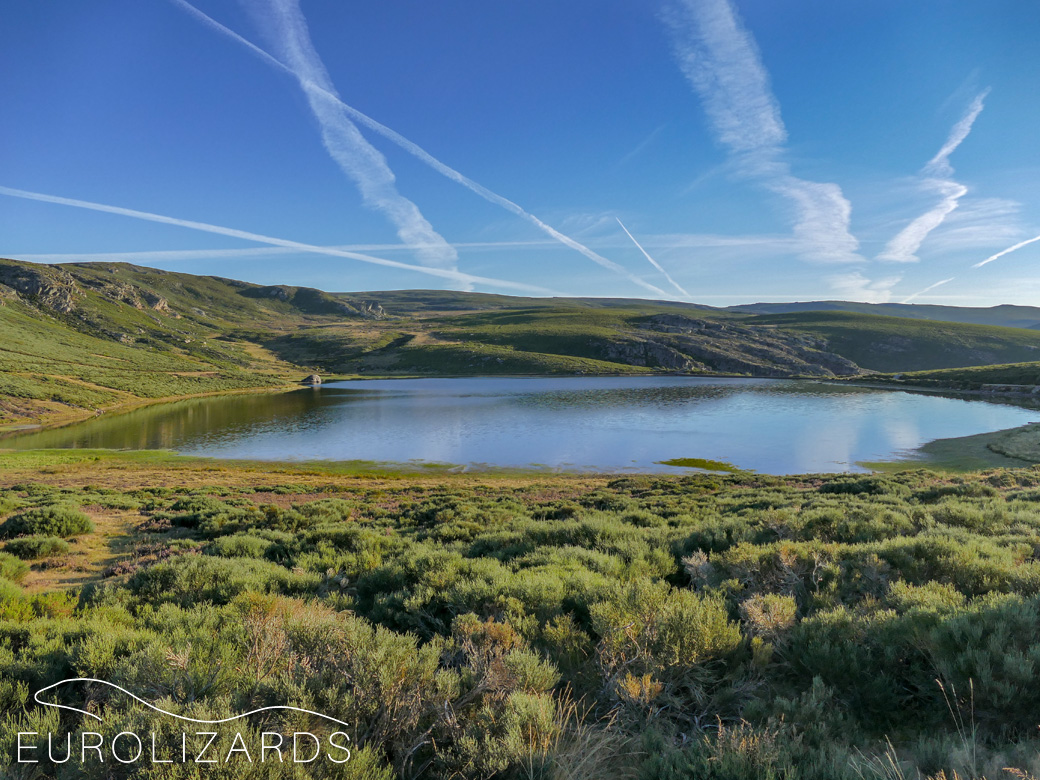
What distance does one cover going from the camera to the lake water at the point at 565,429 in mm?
34844

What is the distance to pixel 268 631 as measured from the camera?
4.08m

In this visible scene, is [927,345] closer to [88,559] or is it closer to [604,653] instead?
[604,653]

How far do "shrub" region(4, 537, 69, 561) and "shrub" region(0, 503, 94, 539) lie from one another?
126 centimetres

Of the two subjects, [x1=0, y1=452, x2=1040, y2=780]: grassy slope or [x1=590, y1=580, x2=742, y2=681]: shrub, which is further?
[x1=590, y1=580, x2=742, y2=681]: shrub

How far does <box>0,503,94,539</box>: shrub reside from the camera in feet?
37.8

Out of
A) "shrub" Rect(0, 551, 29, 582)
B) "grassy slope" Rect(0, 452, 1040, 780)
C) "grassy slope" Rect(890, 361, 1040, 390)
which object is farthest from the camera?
"grassy slope" Rect(890, 361, 1040, 390)

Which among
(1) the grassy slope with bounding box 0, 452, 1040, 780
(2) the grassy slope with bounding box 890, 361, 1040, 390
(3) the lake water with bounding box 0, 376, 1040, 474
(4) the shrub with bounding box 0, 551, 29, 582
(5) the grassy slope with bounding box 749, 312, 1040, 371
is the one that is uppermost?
(5) the grassy slope with bounding box 749, 312, 1040, 371

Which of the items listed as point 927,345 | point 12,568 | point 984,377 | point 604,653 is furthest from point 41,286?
point 927,345

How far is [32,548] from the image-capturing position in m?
10.1

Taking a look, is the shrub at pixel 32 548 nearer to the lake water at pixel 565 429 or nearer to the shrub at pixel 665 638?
the shrub at pixel 665 638

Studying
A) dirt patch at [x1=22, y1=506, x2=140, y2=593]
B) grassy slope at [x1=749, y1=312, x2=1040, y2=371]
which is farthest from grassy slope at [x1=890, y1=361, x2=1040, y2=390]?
dirt patch at [x1=22, y1=506, x2=140, y2=593]

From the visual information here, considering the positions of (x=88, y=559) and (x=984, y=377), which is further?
(x=984, y=377)

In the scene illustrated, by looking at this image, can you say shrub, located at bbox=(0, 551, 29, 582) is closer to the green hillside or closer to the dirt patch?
the dirt patch

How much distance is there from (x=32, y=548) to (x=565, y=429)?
38421mm
